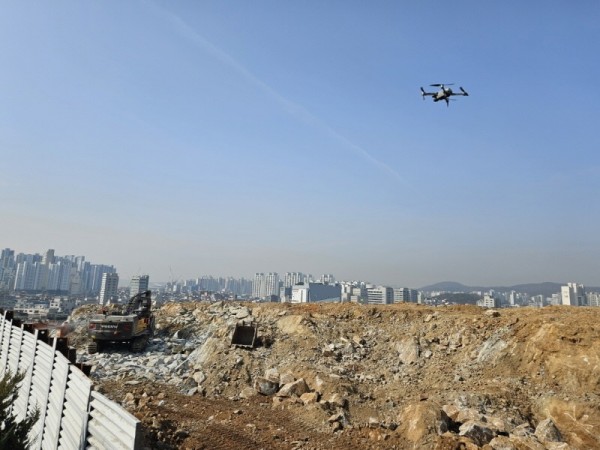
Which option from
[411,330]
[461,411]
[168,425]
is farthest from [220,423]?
[411,330]

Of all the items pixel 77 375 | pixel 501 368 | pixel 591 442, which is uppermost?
pixel 77 375

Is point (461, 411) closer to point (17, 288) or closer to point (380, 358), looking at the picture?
point (380, 358)

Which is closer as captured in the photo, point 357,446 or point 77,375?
point 77,375

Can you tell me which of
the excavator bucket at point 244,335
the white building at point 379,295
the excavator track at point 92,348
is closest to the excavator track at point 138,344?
the excavator track at point 92,348

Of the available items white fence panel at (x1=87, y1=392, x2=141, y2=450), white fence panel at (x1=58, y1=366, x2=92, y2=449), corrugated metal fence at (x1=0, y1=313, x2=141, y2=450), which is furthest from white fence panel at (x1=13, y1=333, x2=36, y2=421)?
white fence panel at (x1=87, y1=392, x2=141, y2=450)

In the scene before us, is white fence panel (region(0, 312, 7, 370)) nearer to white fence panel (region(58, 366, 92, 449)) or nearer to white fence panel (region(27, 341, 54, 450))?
white fence panel (region(27, 341, 54, 450))

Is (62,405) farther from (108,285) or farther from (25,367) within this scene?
(108,285)
